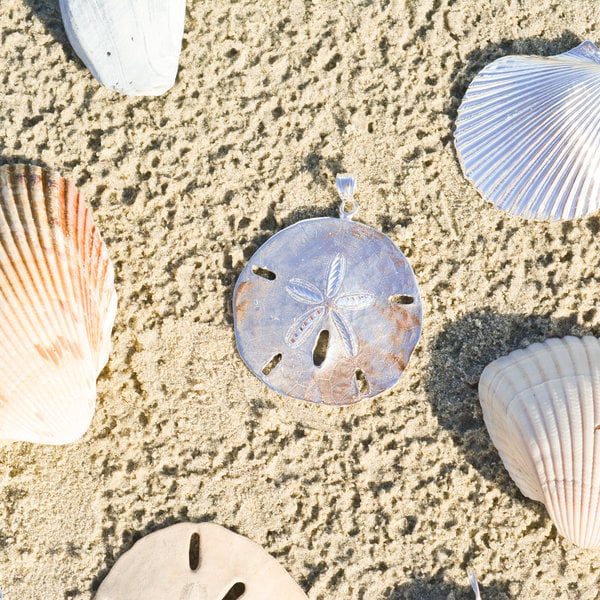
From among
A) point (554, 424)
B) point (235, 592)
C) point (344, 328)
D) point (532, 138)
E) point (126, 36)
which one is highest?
point (126, 36)

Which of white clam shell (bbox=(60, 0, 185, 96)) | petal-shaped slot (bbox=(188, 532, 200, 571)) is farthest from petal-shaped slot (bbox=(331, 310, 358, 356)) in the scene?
white clam shell (bbox=(60, 0, 185, 96))

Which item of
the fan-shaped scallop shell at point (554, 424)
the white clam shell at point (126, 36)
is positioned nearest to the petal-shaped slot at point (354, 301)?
the fan-shaped scallop shell at point (554, 424)

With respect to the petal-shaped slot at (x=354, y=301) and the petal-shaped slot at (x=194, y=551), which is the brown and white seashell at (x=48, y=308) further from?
the petal-shaped slot at (x=354, y=301)

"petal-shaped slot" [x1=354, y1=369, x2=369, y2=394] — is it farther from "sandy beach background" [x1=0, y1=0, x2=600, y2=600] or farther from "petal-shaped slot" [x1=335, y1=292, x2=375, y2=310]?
"petal-shaped slot" [x1=335, y1=292, x2=375, y2=310]

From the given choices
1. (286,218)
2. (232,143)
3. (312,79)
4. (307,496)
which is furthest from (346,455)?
(312,79)

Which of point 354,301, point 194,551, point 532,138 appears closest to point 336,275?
point 354,301

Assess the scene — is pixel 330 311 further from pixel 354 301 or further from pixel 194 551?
pixel 194 551

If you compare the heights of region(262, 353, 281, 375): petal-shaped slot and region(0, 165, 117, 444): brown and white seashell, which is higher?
region(0, 165, 117, 444): brown and white seashell

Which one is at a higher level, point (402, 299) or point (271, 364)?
point (402, 299)
